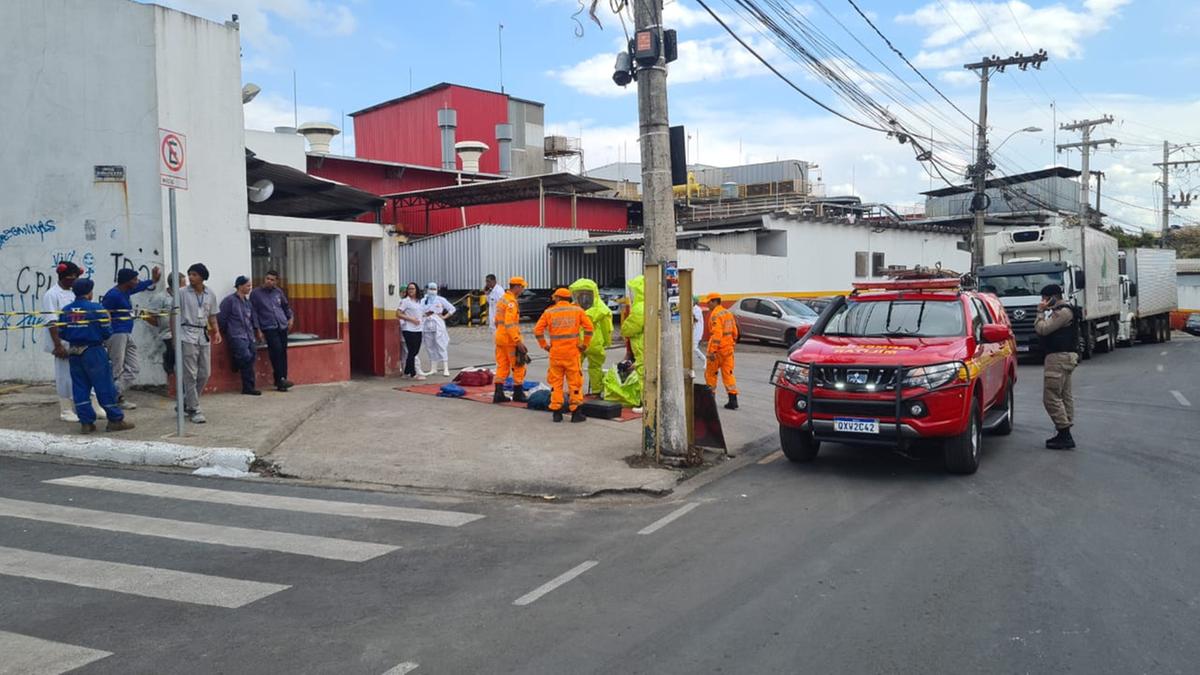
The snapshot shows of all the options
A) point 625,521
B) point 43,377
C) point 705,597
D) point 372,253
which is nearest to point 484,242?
point 372,253

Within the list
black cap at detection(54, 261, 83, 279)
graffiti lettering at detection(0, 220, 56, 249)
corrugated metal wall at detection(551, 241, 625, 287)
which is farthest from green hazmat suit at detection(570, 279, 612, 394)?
corrugated metal wall at detection(551, 241, 625, 287)

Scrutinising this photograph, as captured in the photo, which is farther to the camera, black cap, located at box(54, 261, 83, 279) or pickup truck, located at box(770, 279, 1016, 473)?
black cap, located at box(54, 261, 83, 279)

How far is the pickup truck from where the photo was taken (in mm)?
8062

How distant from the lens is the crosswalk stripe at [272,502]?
705cm

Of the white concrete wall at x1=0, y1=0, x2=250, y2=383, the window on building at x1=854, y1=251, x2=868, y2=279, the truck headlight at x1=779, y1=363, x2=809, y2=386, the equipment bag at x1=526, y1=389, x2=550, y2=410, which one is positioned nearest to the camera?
the truck headlight at x1=779, y1=363, x2=809, y2=386

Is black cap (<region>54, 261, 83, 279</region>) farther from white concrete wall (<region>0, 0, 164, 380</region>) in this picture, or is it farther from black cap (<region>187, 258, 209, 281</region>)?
white concrete wall (<region>0, 0, 164, 380</region>)

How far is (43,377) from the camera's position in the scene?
11.7 m

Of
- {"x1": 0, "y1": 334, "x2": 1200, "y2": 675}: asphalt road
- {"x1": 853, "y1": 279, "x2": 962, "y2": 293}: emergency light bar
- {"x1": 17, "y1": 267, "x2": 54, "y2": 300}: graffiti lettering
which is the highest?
{"x1": 17, "y1": 267, "x2": 54, "y2": 300}: graffiti lettering

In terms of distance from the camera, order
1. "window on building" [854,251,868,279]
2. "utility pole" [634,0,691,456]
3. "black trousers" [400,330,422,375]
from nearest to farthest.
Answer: "utility pole" [634,0,691,456]
"black trousers" [400,330,422,375]
"window on building" [854,251,868,279]

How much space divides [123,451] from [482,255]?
22629mm

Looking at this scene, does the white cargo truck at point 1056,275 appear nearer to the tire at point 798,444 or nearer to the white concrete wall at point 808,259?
the white concrete wall at point 808,259

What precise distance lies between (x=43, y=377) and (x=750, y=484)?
31.4 ft

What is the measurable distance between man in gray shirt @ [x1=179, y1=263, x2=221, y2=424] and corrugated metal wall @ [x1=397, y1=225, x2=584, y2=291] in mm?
20138

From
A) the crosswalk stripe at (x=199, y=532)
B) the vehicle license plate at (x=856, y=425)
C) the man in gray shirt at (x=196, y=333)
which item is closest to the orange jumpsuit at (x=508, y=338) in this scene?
A: the man in gray shirt at (x=196, y=333)
